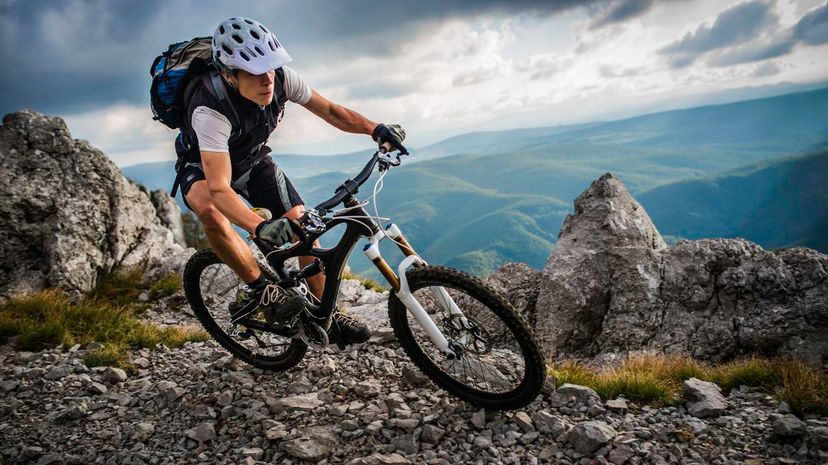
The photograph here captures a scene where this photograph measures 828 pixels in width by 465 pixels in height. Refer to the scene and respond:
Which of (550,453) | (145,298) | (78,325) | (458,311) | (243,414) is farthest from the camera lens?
(145,298)

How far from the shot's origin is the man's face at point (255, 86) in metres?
4.76

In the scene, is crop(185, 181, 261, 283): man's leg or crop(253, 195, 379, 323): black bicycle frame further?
crop(185, 181, 261, 283): man's leg

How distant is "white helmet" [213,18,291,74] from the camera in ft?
15.1

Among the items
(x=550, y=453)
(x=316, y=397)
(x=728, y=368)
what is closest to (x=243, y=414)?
(x=316, y=397)

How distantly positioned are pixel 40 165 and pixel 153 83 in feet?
27.8

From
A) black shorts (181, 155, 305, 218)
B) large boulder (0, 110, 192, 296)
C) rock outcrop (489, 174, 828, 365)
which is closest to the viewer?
black shorts (181, 155, 305, 218)

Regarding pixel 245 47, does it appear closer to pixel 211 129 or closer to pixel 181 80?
pixel 211 129

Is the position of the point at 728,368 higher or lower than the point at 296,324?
lower

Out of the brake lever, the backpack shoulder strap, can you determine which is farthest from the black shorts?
the brake lever

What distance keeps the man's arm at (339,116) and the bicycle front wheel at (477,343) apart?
219 cm

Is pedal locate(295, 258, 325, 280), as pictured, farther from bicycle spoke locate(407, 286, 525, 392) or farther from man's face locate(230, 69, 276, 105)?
man's face locate(230, 69, 276, 105)

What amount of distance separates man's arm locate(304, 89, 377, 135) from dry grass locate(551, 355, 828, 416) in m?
3.91

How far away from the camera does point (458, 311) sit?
4.54 meters

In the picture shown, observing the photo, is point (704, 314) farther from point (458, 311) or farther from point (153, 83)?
point (153, 83)
